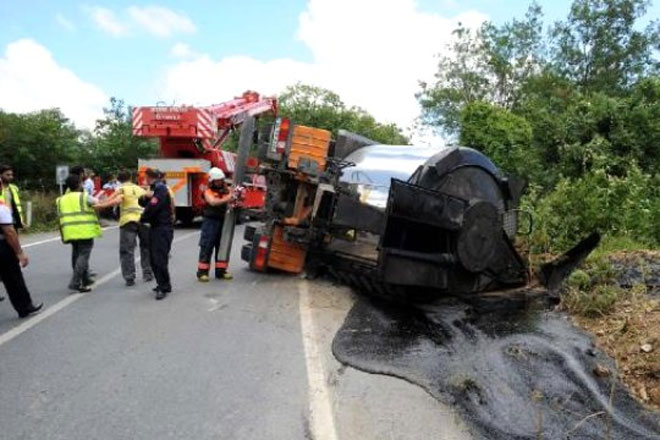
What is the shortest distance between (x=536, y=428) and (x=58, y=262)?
8.94 meters

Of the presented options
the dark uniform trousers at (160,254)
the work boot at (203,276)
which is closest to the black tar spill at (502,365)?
the dark uniform trousers at (160,254)

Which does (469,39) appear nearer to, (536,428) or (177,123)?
(177,123)

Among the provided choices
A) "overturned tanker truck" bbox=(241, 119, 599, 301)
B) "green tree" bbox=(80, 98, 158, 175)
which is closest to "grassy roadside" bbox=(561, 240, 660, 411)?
"overturned tanker truck" bbox=(241, 119, 599, 301)

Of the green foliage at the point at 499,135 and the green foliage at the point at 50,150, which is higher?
the green foliage at the point at 499,135

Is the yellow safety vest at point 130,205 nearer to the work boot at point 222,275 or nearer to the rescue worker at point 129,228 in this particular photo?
the rescue worker at point 129,228

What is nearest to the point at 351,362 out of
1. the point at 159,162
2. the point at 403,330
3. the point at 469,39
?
the point at 403,330

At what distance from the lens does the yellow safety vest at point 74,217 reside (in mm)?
8000

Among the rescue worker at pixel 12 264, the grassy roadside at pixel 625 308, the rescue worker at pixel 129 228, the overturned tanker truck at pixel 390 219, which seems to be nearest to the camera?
the grassy roadside at pixel 625 308

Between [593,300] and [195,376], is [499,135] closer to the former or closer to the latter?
[593,300]

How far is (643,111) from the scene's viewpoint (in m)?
13.2

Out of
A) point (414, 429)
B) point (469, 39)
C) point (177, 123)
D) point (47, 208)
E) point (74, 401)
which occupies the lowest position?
point (47, 208)

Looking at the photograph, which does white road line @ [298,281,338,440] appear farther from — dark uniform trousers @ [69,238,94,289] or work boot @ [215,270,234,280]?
dark uniform trousers @ [69,238,94,289]

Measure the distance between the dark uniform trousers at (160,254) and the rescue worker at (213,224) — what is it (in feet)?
3.25

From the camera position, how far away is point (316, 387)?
15.0 ft
